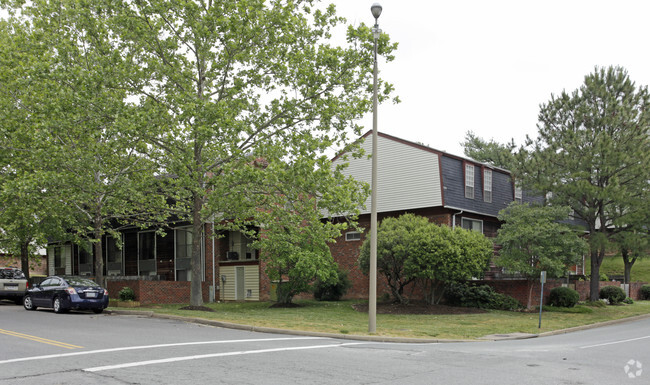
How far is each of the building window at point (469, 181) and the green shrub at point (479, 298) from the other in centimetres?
505

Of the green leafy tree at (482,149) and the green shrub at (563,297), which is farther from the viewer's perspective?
the green leafy tree at (482,149)

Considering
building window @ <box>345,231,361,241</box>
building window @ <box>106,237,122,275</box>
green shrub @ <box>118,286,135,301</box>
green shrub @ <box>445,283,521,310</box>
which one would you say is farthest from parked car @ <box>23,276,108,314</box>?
building window @ <box>106,237,122,275</box>

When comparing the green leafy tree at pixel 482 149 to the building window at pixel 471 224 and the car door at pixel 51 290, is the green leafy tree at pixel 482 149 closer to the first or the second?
the building window at pixel 471 224

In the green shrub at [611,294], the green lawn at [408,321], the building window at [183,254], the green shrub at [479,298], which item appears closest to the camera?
the green lawn at [408,321]

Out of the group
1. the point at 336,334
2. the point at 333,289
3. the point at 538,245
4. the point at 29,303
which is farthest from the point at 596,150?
the point at 29,303

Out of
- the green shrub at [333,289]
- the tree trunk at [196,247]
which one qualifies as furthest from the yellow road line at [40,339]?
the green shrub at [333,289]

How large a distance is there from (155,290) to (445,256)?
14538mm

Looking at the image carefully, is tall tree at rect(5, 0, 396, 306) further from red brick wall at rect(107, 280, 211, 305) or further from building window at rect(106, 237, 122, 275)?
building window at rect(106, 237, 122, 275)

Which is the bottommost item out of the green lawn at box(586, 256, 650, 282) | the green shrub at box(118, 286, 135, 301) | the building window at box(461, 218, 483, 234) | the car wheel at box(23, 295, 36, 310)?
the green lawn at box(586, 256, 650, 282)

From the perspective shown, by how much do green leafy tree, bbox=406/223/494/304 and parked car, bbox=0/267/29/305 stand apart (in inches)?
761

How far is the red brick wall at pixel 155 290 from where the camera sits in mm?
28516

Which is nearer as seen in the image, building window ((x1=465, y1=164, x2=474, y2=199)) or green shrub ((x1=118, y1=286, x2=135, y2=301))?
green shrub ((x1=118, y1=286, x2=135, y2=301))

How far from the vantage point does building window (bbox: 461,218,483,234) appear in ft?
100

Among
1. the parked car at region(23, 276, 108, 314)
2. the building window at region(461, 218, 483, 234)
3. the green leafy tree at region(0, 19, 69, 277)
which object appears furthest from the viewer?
the building window at region(461, 218, 483, 234)
